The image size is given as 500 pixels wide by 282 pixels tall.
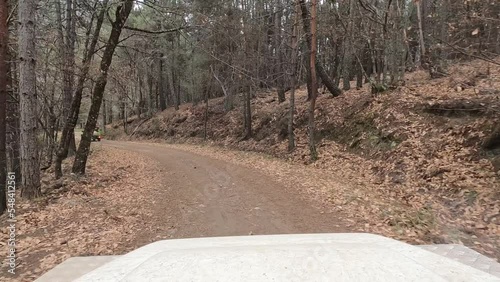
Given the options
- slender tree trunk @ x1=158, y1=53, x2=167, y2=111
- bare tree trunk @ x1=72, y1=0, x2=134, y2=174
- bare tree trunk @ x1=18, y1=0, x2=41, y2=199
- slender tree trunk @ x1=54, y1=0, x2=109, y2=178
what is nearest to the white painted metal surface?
bare tree trunk @ x1=18, y1=0, x2=41, y2=199

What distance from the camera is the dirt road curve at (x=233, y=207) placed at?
675 centimetres

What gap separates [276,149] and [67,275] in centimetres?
1322

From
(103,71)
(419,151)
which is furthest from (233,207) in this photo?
(103,71)

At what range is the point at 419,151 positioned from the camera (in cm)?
1016

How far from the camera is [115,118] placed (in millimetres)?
54375

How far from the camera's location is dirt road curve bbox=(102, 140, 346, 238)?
6.75 m

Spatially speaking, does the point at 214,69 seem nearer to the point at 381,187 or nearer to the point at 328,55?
the point at 328,55

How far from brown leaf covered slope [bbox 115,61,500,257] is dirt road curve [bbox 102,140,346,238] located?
147 cm

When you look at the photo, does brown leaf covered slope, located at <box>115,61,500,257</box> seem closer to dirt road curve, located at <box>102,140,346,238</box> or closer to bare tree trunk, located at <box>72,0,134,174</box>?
dirt road curve, located at <box>102,140,346,238</box>

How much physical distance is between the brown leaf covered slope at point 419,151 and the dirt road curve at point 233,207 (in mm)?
1472

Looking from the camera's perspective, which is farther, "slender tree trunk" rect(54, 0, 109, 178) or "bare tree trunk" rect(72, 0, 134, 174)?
"bare tree trunk" rect(72, 0, 134, 174)

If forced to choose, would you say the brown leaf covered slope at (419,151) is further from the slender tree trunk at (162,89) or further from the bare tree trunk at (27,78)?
the slender tree trunk at (162,89)

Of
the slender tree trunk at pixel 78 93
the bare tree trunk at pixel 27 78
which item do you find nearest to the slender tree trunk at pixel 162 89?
the slender tree trunk at pixel 78 93

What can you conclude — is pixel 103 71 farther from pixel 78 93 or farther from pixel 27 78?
pixel 27 78
